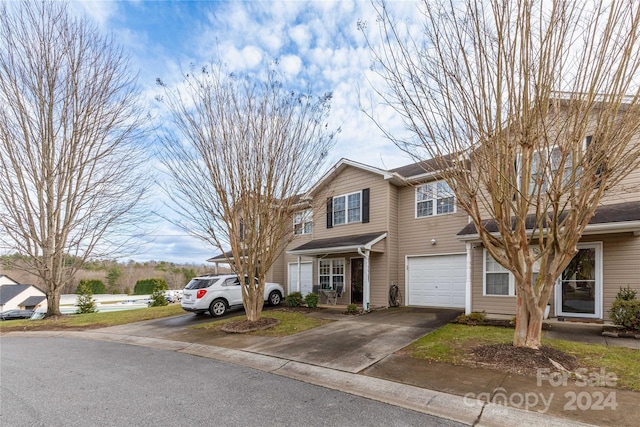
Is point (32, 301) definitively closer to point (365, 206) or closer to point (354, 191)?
point (354, 191)

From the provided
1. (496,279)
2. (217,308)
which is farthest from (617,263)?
(217,308)

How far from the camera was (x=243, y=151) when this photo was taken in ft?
29.2

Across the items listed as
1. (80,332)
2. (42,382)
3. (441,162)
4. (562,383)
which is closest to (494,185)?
(441,162)

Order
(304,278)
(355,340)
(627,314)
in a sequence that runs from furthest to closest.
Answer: (304,278)
(355,340)
(627,314)

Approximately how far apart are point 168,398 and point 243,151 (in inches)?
245

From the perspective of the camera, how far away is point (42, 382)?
505 cm

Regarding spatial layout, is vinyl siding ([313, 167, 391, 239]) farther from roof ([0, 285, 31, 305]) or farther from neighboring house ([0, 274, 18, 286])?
neighboring house ([0, 274, 18, 286])

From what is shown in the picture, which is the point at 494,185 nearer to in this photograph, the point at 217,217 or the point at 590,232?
the point at 590,232

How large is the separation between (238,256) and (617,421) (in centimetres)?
835

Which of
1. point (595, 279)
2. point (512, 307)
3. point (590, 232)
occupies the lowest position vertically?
point (512, 307)

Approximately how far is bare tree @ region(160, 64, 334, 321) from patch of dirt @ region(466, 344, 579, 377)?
19.9ft

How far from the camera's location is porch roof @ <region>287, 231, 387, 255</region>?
39.6 feet

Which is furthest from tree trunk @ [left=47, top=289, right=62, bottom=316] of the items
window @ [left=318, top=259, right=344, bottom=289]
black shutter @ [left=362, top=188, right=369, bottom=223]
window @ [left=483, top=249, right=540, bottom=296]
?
window @ [left=483, top=249, right=540, bottom=296]

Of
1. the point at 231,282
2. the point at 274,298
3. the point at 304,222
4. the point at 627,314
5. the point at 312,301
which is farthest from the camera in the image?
the point at 274,298
